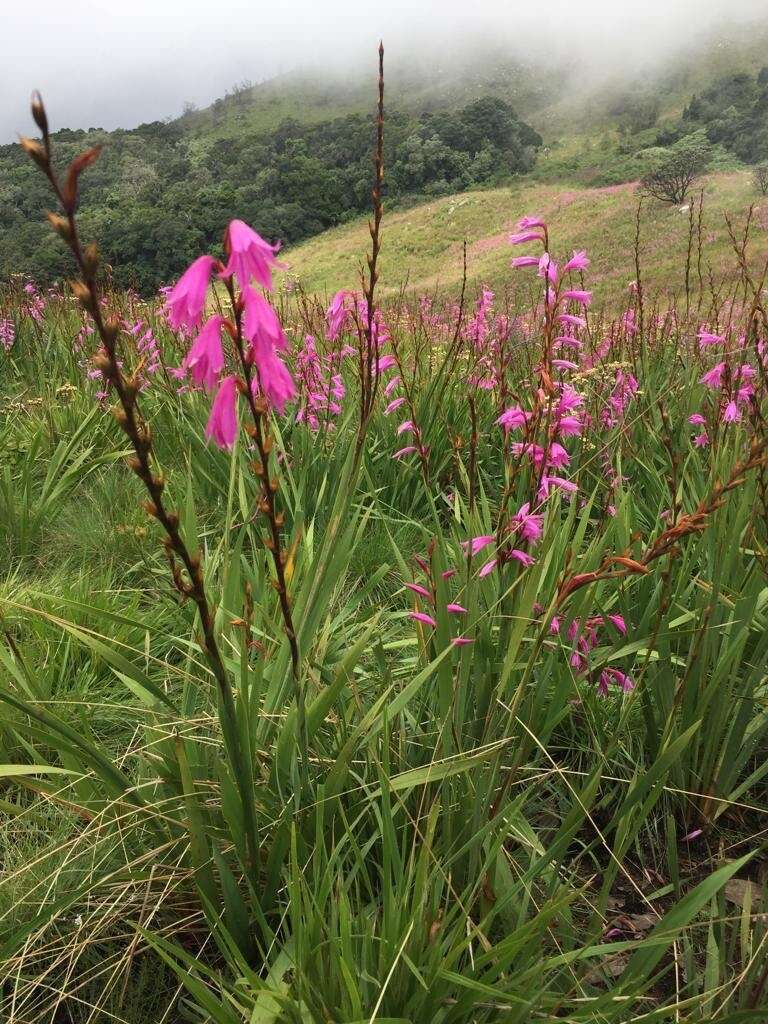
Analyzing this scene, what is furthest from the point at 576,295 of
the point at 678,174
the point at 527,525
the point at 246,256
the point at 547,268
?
the point at 678,174

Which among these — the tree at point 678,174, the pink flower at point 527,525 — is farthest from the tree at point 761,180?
the pink flower at point 527,525

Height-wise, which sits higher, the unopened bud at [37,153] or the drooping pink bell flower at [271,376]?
the unopened bud at [37,153]

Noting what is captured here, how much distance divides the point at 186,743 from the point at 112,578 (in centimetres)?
145

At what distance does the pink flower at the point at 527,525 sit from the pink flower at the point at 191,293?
853 millimetres

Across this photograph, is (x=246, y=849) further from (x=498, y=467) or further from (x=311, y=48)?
(x=311, y=48)

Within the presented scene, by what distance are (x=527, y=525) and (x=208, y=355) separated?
87 centimetres

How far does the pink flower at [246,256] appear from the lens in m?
0.82

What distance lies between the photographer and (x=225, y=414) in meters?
0.91

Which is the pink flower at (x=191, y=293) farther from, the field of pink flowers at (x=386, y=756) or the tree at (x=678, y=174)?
the tree at (x=678, y=174)

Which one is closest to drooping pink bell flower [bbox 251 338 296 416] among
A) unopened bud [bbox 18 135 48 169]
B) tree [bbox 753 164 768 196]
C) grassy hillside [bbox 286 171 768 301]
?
unopened bud [bbox 18 135 48 169]

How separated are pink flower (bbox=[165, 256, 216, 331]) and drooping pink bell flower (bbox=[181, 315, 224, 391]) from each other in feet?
0.09

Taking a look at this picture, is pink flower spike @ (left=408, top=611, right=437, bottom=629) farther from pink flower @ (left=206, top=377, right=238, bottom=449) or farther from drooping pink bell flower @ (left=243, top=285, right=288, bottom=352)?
drooping pink bell flower @ (left=243, top=285, right=288, bottom=352)

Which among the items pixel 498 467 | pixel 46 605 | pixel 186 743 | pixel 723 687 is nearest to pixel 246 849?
pixel 186 743

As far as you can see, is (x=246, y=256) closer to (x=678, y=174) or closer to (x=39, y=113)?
(x=39, y=113)
